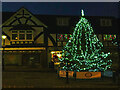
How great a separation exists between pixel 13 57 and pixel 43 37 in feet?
18.7

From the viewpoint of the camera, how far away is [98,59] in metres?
15.6

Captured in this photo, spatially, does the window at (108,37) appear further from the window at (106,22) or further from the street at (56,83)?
the street at (56,83)

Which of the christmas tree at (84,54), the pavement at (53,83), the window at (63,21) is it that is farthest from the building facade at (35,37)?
the pavement at (53,83)

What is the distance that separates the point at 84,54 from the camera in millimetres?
15570

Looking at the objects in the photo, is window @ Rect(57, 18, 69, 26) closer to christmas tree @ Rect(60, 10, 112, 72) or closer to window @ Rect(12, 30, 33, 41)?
window @ Rect(12, 30, 33, 41)

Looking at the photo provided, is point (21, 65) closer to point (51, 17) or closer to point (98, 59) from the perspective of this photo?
point (51, 17)

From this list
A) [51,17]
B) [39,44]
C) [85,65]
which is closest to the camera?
[85,65]

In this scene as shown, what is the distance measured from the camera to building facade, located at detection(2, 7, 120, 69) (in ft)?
95.7

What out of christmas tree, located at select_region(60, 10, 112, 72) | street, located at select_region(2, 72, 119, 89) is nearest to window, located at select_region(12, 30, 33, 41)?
christmas tree, located at select_region(60, 10, 112, 72)

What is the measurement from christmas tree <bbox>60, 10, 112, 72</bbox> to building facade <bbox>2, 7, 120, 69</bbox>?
40.0 ft

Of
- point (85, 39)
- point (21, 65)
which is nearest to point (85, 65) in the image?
point (85, 39)

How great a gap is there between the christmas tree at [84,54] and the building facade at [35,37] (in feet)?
40.0

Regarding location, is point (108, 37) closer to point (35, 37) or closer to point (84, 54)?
point (35, 37)

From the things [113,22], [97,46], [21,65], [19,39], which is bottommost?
[21,65]
